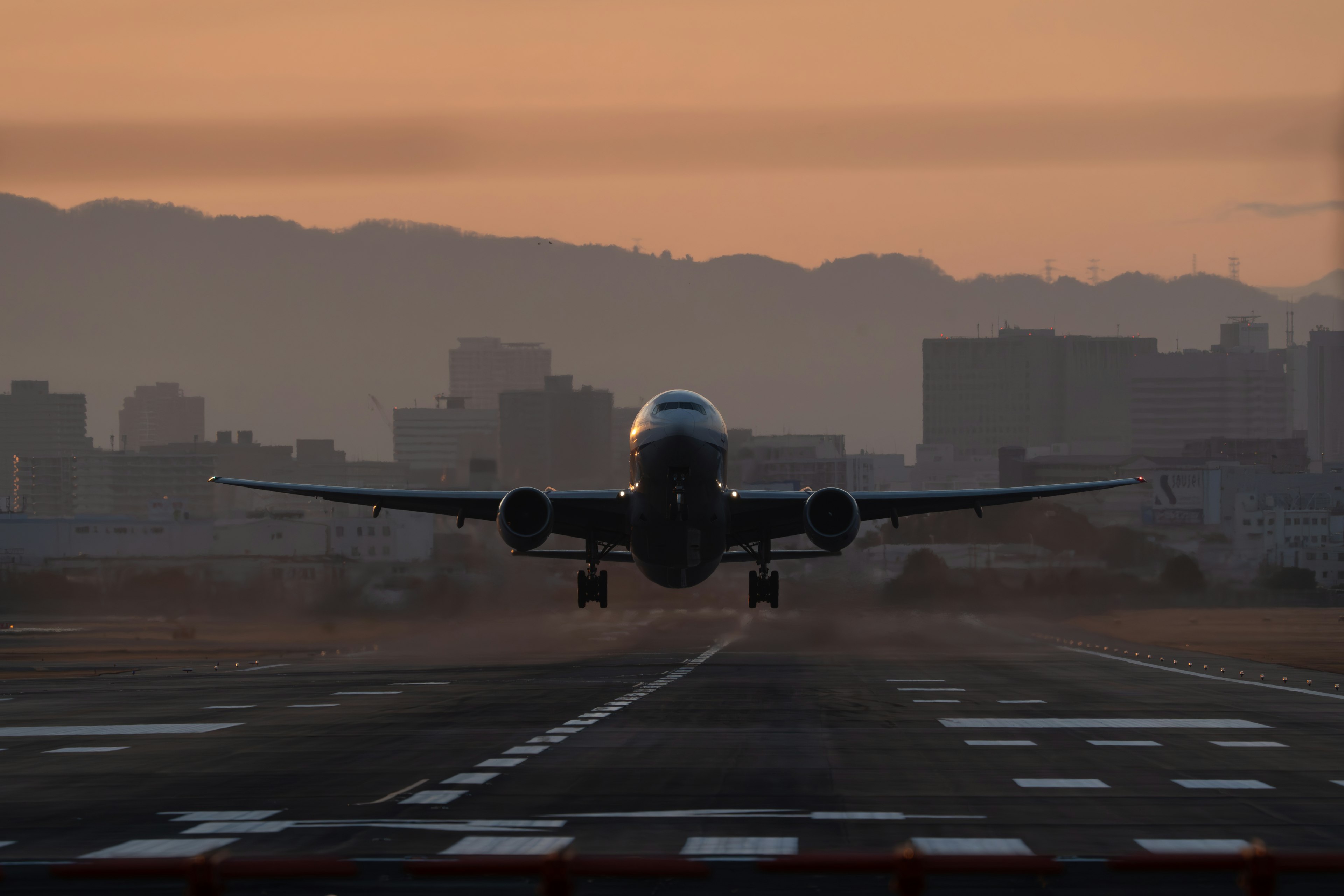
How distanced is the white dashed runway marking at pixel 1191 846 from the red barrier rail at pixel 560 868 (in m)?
7.52

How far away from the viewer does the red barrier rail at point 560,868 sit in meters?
10.7

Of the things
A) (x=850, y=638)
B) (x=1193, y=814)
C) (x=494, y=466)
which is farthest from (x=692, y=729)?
(x=494, y=466)

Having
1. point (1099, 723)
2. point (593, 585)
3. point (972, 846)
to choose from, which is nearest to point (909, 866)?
point (972, 846)

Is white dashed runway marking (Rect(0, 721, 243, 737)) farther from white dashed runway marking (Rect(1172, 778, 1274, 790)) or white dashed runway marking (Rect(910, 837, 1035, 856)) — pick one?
white dashed runway marking (Rect(1172, 778, 1274, 790))

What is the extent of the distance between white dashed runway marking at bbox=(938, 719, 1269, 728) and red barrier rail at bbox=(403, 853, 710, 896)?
849 inches

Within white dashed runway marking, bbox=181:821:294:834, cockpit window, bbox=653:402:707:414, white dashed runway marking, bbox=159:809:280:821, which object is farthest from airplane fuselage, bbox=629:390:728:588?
white dashed runway marking, bbox=181:821:294:834

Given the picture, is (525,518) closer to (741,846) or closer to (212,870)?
(741,846)

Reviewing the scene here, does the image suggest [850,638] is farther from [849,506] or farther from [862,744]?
[862,744]

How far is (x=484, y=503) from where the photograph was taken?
45969mm

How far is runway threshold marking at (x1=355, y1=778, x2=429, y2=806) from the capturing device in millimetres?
20031

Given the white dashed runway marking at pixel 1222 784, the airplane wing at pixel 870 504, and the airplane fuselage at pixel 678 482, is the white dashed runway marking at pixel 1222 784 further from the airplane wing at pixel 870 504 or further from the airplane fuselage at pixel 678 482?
the airplane wing at pixel 870 504

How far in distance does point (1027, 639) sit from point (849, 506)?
4908 cm

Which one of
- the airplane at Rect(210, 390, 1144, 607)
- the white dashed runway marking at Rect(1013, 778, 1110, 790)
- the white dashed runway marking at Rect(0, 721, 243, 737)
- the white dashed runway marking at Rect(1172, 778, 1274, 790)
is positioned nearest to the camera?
the white dashed runway marking at Rect(1172, 778, 1274, 790)

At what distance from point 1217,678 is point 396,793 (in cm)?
3724
